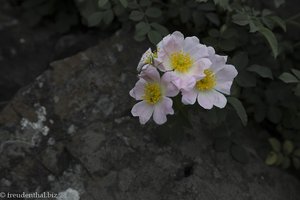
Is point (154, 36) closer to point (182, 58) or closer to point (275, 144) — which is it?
point (182, 58)

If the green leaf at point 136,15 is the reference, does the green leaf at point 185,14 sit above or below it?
below

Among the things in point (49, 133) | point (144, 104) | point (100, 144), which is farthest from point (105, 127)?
point (144, 104)

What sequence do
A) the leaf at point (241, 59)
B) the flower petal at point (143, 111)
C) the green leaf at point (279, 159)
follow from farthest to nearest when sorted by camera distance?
1. the green leaf at point (279, 159)
2. the leaf at point (241, 59)
3. the flower petal at point (143, 111)

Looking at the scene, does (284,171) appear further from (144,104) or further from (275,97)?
(144,104)

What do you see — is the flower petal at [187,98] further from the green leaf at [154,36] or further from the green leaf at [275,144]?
the green leaf at [275,144]

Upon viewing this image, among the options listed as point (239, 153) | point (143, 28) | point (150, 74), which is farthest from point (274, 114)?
point (150, 74)

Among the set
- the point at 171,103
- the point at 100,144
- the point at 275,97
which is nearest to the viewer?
the point at 171,103

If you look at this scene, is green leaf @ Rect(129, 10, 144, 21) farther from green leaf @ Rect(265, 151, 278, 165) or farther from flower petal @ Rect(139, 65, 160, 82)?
green leaf @ Rect(265, 151, 278, 165)

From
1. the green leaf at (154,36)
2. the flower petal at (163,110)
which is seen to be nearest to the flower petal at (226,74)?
the flower petal at (163,110)
